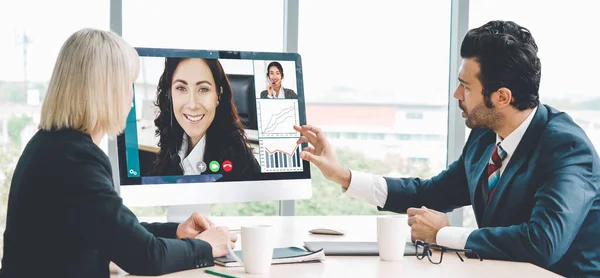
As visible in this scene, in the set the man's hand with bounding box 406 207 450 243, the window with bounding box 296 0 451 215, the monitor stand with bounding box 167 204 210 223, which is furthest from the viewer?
the window with bounding box 296 0 451 215

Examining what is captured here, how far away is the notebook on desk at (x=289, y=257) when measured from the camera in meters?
1.77

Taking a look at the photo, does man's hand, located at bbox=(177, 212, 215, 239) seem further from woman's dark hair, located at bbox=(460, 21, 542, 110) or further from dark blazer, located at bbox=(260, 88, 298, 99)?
woman's dark hair, located at bbox=(460, 21, 542, 110)

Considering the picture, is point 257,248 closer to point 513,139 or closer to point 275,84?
point 275,84

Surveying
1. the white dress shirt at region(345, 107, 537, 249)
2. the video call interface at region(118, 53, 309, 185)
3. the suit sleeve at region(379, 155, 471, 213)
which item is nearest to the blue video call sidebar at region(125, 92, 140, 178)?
the video call interface at region(118, 53, 309, 185)

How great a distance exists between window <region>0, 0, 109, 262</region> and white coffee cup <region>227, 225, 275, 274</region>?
2.17 m

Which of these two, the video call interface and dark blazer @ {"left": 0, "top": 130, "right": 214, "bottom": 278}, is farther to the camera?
the video call interface

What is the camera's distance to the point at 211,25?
365 centimetres

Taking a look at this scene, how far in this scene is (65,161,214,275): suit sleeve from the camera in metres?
1.54

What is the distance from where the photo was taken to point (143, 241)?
62.5 inches

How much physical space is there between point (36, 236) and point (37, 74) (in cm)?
212

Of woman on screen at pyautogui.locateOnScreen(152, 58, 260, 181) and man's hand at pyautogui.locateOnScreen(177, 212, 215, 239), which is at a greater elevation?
woman on screen at pyautogui.locateOnScreen(152, 58, 260, 181)

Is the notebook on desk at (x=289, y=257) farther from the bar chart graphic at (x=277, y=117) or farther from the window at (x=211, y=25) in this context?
the window at (x=211, y=25)

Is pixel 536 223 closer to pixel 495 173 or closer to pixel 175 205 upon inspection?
pixel 495 173

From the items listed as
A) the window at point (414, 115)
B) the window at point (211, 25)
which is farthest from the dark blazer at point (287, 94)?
the window at point (414, 115)
